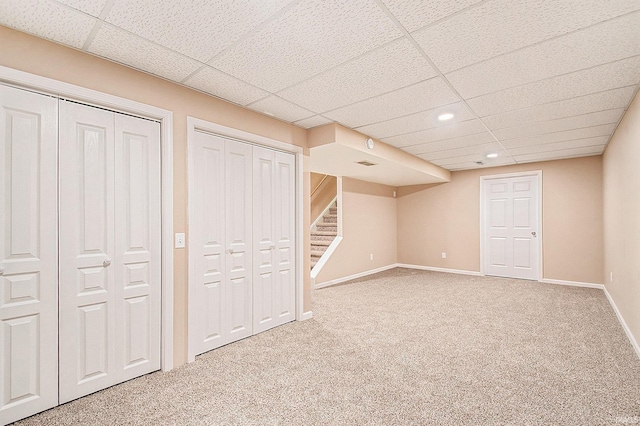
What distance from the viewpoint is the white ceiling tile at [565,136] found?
12.2ft

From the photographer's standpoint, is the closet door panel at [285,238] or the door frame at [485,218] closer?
the closet door panel at [285,238]

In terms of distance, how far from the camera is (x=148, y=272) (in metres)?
2.42

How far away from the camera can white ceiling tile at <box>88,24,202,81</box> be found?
1889 millimetres

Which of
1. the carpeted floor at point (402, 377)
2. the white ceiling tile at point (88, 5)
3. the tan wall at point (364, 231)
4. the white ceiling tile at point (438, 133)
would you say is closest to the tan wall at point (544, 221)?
the tan wall at point (364, 231)

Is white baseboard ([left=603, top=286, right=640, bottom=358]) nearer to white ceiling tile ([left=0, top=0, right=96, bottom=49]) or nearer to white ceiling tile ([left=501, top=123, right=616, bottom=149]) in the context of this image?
white ceiling tile ([left=501, top=123, right=616, bottom=149])

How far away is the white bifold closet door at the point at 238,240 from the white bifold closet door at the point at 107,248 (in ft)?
1.08

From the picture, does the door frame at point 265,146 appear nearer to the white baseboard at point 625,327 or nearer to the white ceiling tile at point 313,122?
the white ceiling tile at point 313,122

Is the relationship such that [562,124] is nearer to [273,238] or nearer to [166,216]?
[273,238]

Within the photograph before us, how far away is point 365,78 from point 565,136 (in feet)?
11.1

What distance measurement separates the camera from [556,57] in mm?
2090

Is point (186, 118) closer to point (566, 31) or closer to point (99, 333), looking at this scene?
point (99, 333)

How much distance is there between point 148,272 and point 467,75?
301 centimetres

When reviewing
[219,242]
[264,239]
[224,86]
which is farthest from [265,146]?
[219,242]

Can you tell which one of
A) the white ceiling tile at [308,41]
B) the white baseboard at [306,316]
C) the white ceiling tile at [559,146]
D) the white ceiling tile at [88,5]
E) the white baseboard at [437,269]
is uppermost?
the white ceiling tile at [88,5]
